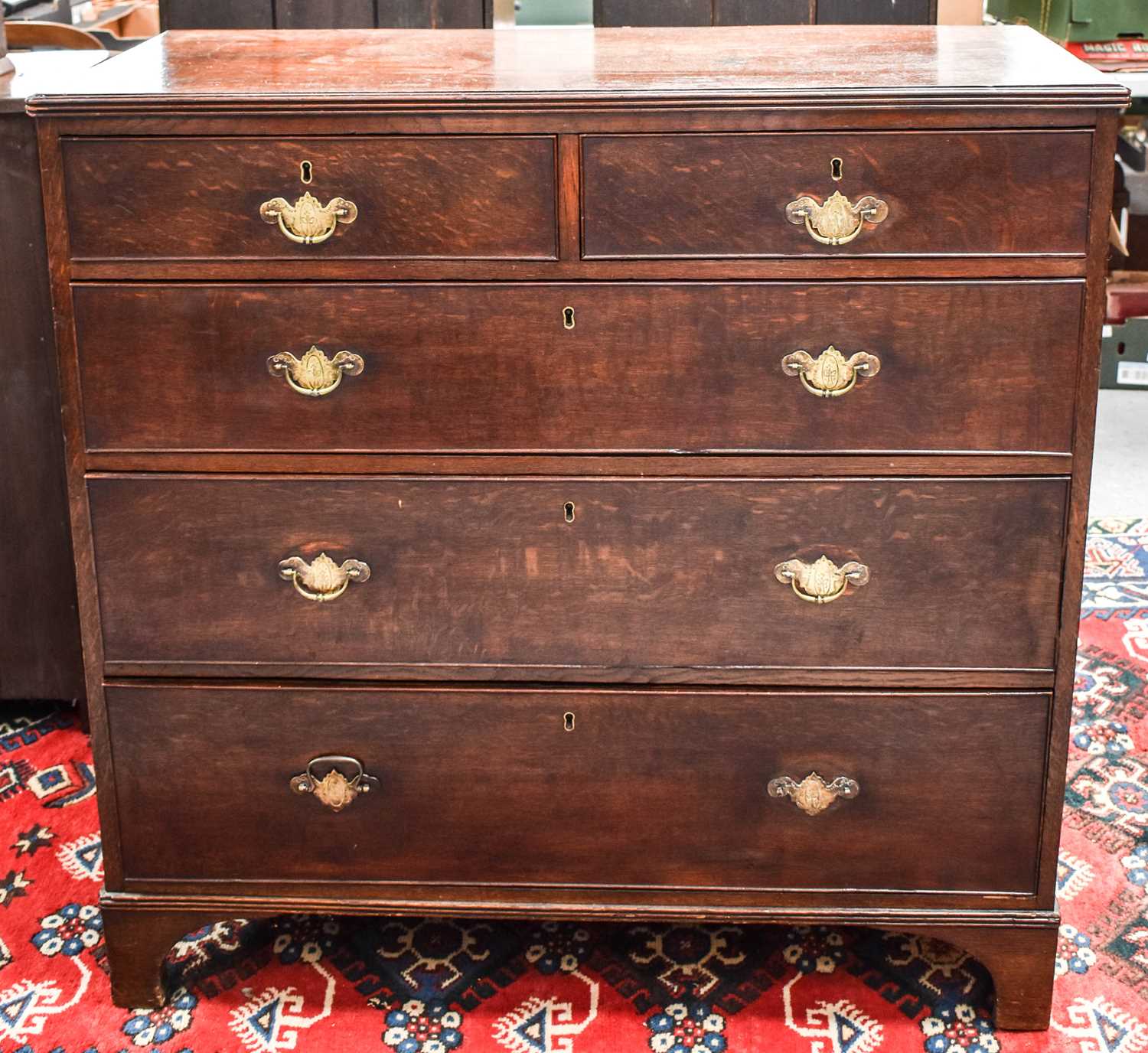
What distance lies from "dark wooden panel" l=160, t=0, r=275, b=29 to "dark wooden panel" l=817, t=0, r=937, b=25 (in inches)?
33.7

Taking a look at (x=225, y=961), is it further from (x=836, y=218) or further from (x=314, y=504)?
(x=836, y=218)

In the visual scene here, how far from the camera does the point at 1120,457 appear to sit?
362cm

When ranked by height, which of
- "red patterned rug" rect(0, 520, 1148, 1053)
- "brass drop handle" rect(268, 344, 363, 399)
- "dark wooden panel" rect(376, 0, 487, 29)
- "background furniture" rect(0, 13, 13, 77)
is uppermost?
"dark wooden panel" rect(376, 0, 487, 29)

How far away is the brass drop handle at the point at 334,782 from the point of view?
6.13 feet

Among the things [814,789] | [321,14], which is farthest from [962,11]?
[814,789]

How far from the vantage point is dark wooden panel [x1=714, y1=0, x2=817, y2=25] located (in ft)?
7.64

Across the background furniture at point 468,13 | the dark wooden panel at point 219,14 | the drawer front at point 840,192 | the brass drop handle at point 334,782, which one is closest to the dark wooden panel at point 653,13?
the background furniture at point 468,13

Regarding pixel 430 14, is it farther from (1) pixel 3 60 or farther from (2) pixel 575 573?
(2) pixel 575 573

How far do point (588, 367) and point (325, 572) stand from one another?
40cm

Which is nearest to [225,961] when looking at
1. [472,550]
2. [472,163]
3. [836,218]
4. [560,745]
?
[560,745]

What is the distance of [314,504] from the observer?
1.77 meters

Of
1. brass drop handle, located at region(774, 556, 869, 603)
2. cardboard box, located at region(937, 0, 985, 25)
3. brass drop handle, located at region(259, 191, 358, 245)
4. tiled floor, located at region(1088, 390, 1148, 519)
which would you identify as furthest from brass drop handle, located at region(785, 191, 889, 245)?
cardboard box, located at region(937, 0, 985, 25)

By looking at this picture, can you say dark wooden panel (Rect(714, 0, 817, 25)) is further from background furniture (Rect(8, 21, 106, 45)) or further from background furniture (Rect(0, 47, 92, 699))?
background furniture (Rect(8, 21, 106, 45))

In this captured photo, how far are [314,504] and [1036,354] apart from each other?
83 centimetres
